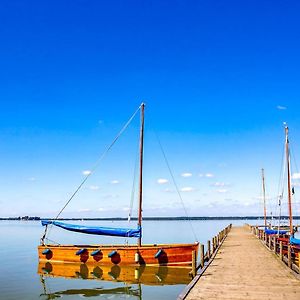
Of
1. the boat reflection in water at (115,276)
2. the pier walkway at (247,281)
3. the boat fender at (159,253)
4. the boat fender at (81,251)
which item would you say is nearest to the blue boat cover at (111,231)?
the boat fender at (81,251)

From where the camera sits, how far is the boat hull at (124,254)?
90.2 ft

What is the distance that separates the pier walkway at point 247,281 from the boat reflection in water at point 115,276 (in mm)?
4306

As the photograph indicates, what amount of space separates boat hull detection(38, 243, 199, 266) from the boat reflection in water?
0.48m

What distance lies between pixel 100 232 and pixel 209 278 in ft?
48.7

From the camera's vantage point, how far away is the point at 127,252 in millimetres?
28375

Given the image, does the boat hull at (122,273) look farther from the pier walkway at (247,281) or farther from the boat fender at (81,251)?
the pier walkway at (247,281)

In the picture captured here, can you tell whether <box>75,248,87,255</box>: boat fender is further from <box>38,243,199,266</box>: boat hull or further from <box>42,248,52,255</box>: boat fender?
<box>42,248,52,255</box>: boat fender

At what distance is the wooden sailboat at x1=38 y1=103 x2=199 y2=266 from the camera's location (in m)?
27.5

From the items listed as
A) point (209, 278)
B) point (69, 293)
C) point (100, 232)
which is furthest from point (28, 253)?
point (209, 278)

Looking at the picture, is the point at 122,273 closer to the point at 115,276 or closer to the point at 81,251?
the point at 115,276

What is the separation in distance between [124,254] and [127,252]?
1.09 feet

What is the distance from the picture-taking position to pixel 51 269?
31.2 meters

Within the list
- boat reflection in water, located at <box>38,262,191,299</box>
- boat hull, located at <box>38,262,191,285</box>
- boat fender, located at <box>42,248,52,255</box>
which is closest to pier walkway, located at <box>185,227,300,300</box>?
boat hull, located at <box>38,262,191,285</box>

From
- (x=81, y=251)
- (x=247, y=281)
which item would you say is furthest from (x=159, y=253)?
(x=247, y=281)
